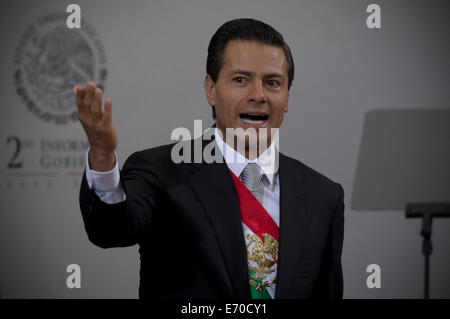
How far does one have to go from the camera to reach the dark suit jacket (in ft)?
4.29

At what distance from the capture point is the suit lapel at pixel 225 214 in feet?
4.30

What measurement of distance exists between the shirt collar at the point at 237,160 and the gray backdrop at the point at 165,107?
1662 millimetres

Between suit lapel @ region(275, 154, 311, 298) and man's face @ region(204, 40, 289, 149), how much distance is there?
0.54 feet

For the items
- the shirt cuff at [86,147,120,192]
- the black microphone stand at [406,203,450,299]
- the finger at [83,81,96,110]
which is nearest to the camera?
the finger at [83,81,96,110]

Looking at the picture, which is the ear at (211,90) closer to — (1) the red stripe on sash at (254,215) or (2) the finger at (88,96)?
(1) the red stripe on sash at (254,215)

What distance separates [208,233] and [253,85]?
1.44ft

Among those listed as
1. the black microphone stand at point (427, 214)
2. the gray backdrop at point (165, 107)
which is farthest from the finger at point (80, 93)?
the gray backdrop at point (165, 107)

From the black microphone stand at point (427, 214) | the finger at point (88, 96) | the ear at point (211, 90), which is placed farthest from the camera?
the black microphone stand at point (427, 214)

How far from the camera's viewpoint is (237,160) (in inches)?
59.4

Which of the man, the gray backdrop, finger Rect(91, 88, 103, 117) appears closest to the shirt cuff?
the man

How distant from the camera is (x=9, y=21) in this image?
3318 millimetres

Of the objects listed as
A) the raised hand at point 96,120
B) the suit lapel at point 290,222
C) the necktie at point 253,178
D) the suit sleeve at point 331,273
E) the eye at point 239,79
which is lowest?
the suit sleeve at point 331,273

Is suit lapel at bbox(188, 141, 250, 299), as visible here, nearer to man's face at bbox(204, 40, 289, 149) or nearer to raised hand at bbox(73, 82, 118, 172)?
man's face at bbox(204, 40, 289, 149)

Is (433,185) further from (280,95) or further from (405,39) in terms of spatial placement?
(280,95)
